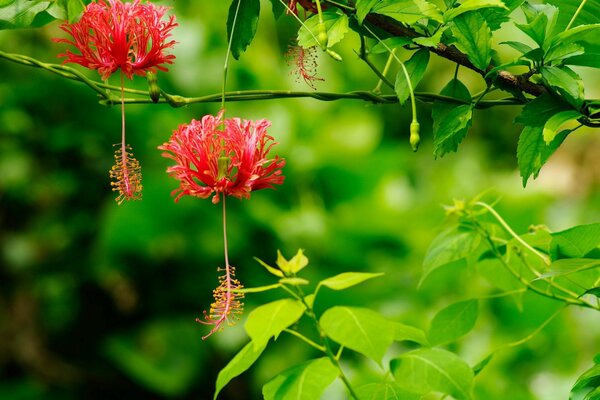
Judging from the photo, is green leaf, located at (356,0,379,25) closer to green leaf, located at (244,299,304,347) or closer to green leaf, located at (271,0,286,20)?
green leaf, located at (271,0,286,20)

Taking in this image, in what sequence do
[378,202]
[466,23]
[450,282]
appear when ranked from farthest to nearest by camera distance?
[378,202]
[450,282]
[466,23]

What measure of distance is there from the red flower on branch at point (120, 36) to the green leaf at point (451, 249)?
0.31m

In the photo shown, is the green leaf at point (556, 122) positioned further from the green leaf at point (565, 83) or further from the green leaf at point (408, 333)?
the green leaf at point (408, 333)

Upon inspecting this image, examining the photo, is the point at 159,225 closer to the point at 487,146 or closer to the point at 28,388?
the point at 28,388

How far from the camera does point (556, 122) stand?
24.5 inches

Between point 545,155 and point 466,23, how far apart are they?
13 cm

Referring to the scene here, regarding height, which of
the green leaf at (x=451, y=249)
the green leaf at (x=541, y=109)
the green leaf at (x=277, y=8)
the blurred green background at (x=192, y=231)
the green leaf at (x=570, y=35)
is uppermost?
the green leaf at (x=277, y=8)

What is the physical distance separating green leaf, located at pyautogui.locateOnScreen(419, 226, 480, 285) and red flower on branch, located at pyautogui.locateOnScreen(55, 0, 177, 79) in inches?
12.1

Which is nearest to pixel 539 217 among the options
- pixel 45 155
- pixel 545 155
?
pixel 45 155

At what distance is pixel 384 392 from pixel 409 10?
30 cm

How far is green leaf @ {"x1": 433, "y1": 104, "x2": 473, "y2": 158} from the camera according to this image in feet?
2.12

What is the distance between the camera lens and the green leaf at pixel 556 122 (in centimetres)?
61

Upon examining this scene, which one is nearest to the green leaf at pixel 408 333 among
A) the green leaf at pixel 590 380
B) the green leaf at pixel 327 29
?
the green leaf at pixel 590 380

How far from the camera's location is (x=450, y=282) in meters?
2.40
